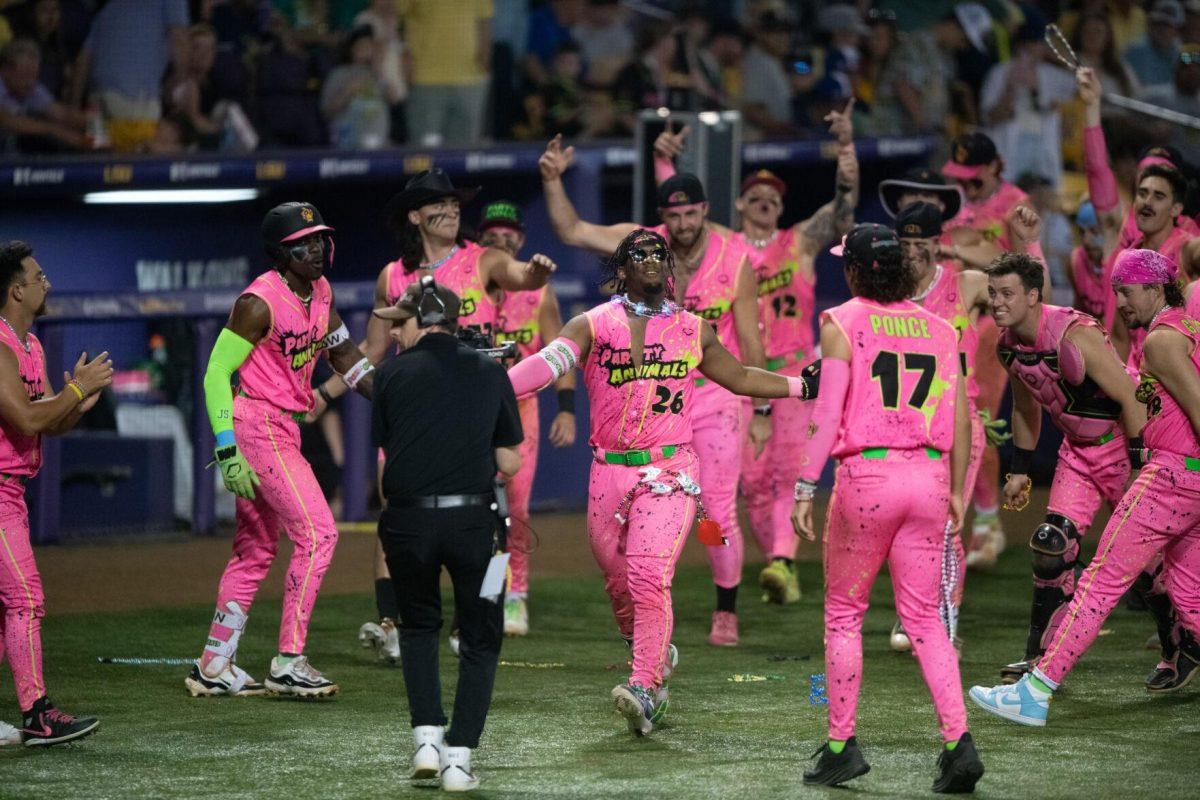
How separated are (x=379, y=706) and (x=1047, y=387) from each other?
3.24m

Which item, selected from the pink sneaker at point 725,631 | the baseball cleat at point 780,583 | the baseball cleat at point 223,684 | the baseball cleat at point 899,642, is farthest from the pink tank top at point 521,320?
the baseball cleat at point 223,684

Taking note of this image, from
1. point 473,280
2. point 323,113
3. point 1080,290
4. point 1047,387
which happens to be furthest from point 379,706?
point 323,113

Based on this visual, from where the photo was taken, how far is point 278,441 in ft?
25.5

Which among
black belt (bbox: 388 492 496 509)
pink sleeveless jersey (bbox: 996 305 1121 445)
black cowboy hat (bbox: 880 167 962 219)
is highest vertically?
black cowboy hat (bbox: 880 167 962 219)

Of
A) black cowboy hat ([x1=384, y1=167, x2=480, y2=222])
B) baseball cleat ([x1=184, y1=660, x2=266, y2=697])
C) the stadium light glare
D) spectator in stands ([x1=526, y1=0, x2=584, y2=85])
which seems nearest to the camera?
baseball cleat ([x1=184, y1=660, x2=266, y2=697])

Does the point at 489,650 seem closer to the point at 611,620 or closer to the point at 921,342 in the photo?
the point at 921,342

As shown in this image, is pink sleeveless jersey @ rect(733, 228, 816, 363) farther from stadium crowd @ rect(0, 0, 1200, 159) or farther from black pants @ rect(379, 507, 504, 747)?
black pants @ rect(379, 507, 504, 747)

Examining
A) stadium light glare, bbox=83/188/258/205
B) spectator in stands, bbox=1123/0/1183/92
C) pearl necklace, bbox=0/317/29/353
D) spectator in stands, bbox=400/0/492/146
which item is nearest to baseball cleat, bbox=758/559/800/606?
pearl necklace, bbox=0/317/29/353

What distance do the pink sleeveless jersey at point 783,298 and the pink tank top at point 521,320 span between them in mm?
1671

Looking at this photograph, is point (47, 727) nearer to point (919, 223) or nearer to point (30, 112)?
point (919, 223)

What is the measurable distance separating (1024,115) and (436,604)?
11.3m

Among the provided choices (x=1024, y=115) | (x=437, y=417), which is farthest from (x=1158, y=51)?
(x=437, y=417)

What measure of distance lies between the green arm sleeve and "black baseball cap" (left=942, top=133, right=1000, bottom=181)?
506 centimetres

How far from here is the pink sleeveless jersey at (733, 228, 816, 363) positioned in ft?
37.3
